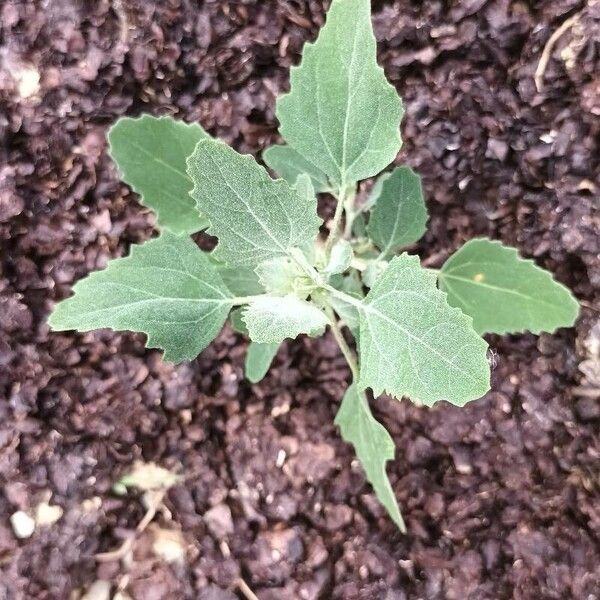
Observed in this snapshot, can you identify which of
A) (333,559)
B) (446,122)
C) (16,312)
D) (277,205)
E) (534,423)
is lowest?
(333,559)

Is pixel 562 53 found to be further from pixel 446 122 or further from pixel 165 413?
pixel 165 413

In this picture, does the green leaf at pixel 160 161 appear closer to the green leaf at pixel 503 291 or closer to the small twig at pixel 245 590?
the green leaf at pixel 503 291

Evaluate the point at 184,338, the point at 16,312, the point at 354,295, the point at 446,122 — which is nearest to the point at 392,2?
the point at 446,122

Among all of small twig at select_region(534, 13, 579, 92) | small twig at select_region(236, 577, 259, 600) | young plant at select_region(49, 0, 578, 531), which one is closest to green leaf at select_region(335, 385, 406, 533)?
young plant at select_region(49, 0, 578, 531)

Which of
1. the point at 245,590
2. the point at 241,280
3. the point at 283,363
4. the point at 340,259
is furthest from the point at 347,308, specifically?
the point at 245,590

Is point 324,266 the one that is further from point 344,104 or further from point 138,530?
point 138,530

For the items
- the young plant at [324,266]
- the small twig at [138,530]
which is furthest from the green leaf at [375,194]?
the small twig at [138,530]

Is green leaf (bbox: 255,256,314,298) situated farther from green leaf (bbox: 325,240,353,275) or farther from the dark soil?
the dark soil
